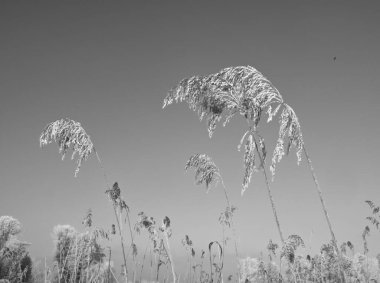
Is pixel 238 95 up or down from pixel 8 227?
down

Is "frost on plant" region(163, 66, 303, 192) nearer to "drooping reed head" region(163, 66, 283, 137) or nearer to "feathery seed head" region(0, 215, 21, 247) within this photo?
"drooping reed head" region(163, 66, 283, 137)

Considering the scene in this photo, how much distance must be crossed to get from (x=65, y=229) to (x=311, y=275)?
1485 inches

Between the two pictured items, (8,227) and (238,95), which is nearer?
(238,95)

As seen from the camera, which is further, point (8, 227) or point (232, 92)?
point (8, 227)

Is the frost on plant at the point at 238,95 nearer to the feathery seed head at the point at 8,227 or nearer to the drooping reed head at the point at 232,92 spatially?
the drooping reed head at the point at 232,92

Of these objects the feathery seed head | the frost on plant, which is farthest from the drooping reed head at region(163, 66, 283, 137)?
the feathery seed head

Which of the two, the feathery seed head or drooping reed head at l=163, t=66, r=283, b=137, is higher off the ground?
the feathery seed head

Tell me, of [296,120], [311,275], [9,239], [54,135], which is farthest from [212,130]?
[9,239]

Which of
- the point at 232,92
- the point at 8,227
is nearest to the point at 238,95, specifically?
the point at 232,92

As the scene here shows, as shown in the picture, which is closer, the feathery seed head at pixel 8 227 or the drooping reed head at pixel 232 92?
the drooping reed head at pixel 232 92

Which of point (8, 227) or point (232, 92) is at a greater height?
point (8, 227)

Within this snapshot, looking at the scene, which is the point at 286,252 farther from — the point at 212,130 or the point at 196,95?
the point at 196,95

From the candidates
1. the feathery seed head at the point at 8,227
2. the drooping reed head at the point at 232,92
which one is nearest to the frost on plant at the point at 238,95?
the drooping reed head at the point at 232,92

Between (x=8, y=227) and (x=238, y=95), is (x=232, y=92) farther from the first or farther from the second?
(x=8, y=227)
